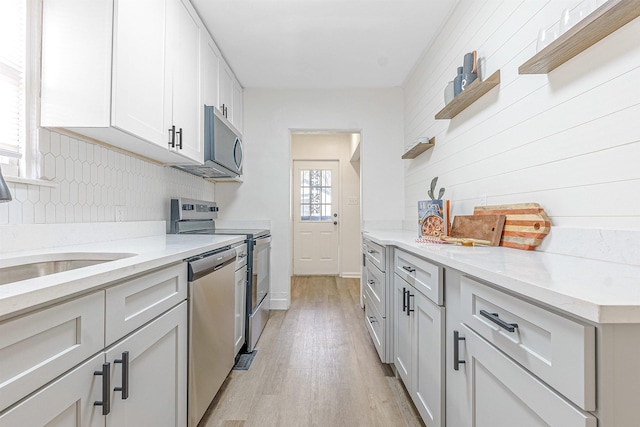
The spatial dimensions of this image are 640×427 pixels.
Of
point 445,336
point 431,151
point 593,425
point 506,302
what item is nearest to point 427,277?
point 445,336

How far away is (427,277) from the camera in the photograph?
142 cm

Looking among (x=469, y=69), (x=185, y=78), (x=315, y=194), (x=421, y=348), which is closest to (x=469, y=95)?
(x=469, y=69)

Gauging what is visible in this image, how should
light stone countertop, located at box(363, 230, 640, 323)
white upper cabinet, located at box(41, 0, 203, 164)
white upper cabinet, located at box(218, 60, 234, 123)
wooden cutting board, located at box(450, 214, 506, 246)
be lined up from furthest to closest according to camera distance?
1. white upper cabinet, located at box(218, 60, 234, 123)
2. wooden cutting board, located at box(450, 214, 506, 246)
3. white upper cabinet, located at box(41, 0, 203, 164)
4. light stone countertop, located at box(363, 230, 640, 323)

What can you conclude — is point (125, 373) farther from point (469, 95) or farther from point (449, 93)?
point (449, 93)

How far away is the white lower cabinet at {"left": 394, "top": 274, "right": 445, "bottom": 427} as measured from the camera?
1.28m

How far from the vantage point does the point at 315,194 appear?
18.2ft

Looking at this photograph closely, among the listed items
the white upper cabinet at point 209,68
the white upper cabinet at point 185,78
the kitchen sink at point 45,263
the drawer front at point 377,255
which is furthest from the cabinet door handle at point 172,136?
the drawer front at point 377,255

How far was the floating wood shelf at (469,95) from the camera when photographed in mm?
1712

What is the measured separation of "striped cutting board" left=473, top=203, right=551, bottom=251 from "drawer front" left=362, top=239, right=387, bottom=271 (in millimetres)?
748

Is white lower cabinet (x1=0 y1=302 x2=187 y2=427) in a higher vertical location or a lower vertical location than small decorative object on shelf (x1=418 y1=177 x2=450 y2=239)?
lower

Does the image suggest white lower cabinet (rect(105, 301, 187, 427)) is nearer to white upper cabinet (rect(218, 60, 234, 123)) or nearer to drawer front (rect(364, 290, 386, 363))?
drawer front (rect(364, 290, 386, 363))

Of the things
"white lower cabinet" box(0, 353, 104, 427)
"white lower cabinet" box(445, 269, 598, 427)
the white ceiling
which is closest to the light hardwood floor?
"white lower cabinet" box(445, 269, 598, 427)

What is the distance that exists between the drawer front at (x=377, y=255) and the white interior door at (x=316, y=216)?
107 inches

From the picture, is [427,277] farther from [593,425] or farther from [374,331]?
[374,331]
